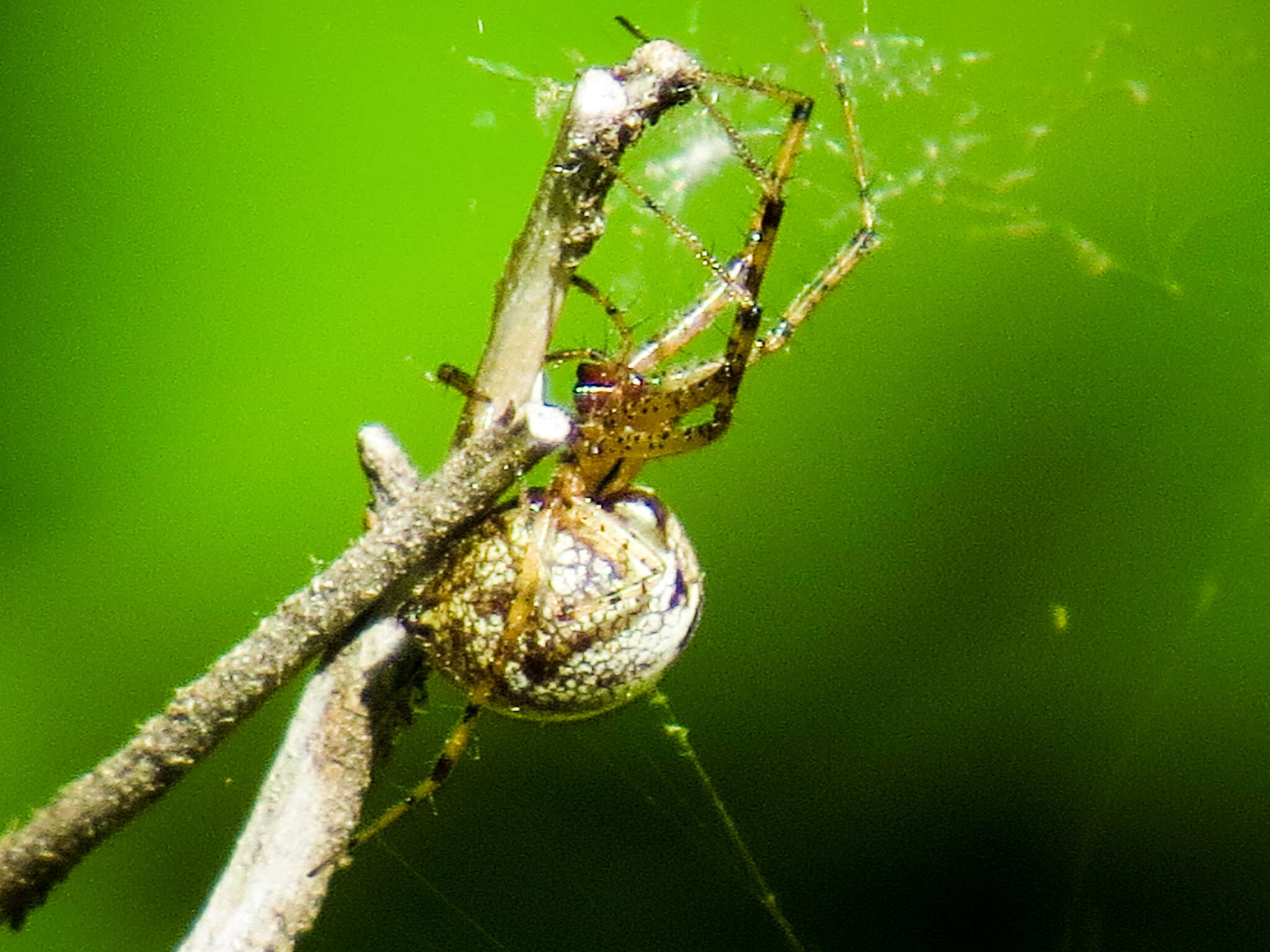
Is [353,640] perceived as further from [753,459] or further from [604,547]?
[753,459]

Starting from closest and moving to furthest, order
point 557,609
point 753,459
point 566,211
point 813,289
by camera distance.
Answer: point 566,211, point 557,609, point 813,289, point 753,459

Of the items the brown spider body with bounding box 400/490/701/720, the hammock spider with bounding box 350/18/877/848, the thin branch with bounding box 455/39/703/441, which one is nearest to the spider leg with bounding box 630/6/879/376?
the hammock spider with bounding box 350/18/877/848

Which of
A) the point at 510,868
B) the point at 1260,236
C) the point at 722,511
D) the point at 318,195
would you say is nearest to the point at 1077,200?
the point at 1260,236

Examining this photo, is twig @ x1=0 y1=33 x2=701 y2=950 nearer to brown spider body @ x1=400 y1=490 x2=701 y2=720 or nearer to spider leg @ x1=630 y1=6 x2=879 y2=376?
brown spider body @ x1=400 y1=490 x2=701 y2=720

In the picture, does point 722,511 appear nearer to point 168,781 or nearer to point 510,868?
point 510,868

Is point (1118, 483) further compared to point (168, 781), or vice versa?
point (1118, 483)

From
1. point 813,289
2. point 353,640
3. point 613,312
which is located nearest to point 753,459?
point 813,289
